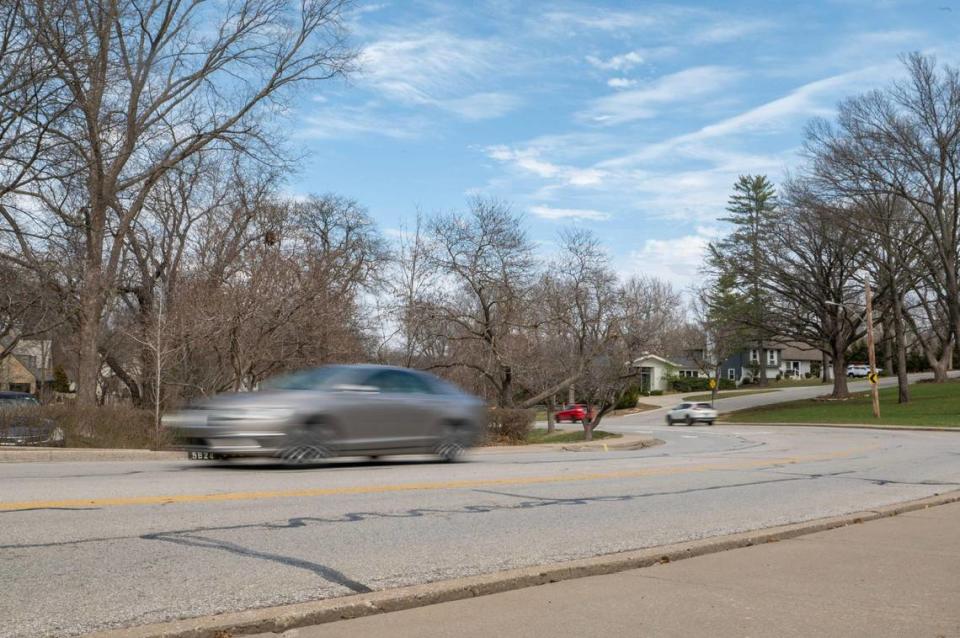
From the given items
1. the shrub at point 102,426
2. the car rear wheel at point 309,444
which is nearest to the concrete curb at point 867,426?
the shrub at point 102,426

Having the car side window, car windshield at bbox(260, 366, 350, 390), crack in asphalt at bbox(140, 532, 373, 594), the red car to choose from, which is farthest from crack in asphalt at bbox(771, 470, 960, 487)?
the red car

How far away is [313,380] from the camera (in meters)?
13.2

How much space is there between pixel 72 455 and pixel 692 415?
4625 cm

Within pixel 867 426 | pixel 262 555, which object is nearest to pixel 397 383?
pixel 262 555

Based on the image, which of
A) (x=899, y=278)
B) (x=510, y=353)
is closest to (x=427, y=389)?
(x=510, y=353)

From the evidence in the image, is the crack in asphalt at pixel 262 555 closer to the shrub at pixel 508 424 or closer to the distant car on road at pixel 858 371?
the shrub at pixel 508 424

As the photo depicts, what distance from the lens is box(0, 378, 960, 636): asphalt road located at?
220 inches

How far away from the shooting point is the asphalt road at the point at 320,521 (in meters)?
5.59

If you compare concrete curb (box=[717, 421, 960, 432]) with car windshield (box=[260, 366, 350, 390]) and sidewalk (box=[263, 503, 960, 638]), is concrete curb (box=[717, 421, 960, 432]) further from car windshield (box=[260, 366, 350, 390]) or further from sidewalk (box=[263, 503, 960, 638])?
sidewalk (box=[263, 503, 960, 638])

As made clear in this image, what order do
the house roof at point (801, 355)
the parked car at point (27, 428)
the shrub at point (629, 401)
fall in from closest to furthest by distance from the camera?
the parked car at point (27, 428) < the shrub at point (629, 401) < the house roof at point (801, 355)

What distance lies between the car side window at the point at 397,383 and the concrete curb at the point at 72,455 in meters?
5.21

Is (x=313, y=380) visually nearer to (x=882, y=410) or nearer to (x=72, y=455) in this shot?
(x=72, y=455)

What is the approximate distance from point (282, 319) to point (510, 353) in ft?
39.9

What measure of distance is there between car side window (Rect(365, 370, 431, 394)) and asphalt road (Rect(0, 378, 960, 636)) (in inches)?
48.0
